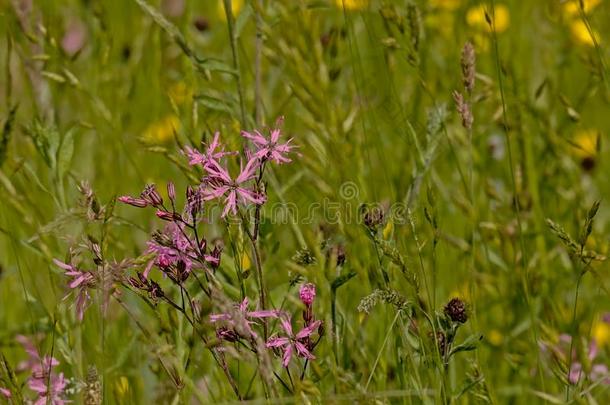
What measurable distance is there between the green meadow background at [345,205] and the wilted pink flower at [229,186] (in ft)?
0.27

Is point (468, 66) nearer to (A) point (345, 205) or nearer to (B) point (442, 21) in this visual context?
(A) point (345, 205)

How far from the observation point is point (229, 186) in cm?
122

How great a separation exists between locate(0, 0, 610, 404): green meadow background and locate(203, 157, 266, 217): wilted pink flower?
82 mm

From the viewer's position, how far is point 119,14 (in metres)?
3.33

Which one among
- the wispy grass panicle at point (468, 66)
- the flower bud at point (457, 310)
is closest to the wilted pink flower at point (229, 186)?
the flower bud at point (457, 310)

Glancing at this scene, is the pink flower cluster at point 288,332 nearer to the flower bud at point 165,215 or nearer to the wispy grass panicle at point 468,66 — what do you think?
the flower bud at point 165,215

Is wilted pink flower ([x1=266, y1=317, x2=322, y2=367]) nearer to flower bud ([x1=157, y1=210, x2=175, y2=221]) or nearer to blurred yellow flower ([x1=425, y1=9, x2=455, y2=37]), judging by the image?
flower bud ([x1=157, y1=210, x2=175, y2=221])

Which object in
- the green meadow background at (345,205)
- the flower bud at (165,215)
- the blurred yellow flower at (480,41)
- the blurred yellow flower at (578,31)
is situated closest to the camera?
the flower bud at (165,215)

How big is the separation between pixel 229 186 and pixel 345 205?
0.42 meters

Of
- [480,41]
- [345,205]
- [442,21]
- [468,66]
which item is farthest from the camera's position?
[442,21]

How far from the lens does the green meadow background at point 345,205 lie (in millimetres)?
1438

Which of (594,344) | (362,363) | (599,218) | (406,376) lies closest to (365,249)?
(362,363)

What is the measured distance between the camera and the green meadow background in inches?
56.6

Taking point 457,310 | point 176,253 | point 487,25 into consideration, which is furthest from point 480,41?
point 176,253
